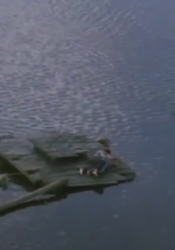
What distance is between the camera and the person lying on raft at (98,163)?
3534 centimetres

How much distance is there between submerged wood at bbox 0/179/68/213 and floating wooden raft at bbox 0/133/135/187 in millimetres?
386

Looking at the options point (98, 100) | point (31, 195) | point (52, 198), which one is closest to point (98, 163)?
point (52, 198)

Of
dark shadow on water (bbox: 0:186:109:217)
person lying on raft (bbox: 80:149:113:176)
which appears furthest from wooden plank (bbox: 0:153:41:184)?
person lying on raft (bbox: 80:149:113:176)

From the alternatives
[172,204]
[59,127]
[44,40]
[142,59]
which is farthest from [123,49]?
[172,204]

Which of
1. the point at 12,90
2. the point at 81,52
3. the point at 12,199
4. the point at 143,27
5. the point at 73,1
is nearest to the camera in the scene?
the point at 12,199

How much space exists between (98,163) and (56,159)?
1.81 metres

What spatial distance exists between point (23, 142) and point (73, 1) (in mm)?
26409

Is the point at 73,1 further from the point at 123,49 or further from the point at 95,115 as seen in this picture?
the point at 95,115

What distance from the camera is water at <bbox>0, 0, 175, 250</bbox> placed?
1257 inches

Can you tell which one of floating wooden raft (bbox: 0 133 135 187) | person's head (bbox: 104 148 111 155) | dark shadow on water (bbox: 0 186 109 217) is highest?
floating wooden raft (bbox: 0 133 135 187)

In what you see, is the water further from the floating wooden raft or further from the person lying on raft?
the person lying on raft

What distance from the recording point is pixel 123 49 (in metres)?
53.5

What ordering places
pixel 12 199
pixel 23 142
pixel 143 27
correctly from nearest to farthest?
pixel 12 199 → pixel 23 142 → pixel 143 27

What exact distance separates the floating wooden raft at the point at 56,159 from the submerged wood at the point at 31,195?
1.27 ft
